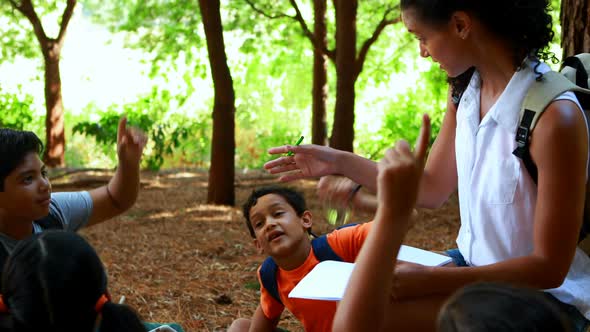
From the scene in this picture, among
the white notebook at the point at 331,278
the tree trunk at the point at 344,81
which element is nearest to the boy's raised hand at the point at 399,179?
the white notebook at the point at 331,278

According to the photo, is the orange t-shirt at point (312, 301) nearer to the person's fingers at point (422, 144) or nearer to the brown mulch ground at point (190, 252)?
the brown mulch ground at point (190, 252)

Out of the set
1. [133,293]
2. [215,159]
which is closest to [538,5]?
[133,293]

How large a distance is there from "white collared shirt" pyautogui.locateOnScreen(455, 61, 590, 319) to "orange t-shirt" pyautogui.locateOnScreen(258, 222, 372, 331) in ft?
2.13

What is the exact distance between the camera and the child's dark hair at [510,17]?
202 cm

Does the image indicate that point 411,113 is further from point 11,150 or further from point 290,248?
point 11,150

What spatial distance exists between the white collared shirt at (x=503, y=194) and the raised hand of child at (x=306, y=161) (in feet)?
1.72

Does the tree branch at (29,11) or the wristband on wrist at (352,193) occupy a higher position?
the tree branch at (29,11)

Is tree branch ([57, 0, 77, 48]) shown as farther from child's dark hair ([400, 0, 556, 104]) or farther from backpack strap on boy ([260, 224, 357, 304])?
child's dark hair ([400, 0, 556, 104])

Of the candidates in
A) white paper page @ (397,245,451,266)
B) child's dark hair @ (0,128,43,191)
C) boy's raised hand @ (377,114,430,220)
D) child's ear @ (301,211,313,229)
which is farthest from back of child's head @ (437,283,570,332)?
child's dark hair @ (0,128,43,191)

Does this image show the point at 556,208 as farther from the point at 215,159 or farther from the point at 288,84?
the point at 288,84

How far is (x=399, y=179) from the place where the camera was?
1.48 m

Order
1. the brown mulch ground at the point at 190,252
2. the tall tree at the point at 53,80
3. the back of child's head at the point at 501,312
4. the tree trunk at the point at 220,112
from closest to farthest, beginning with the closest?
1. the back of child's head at the point at 501,312
2. the brown mulch ground at the point at 190,252
3. the tree trunk at the point at 220,112
4. the tall tree at the point at 53,80

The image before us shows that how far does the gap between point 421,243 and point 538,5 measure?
397cm

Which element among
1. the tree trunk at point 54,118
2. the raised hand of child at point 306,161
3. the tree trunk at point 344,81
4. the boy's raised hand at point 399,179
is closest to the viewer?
the boy's raised hand at point 399,179
